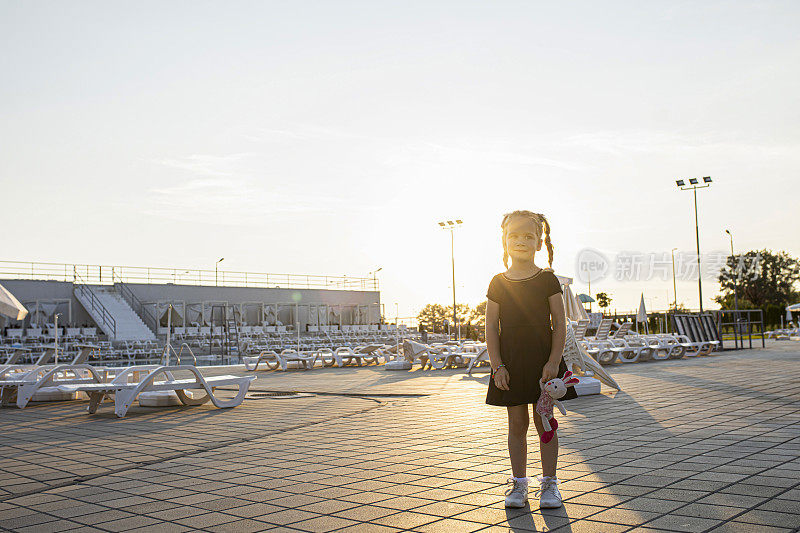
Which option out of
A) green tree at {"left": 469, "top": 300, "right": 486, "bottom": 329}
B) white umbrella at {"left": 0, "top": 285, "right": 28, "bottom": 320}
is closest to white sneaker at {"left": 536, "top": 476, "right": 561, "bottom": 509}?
white umbrella at {"left": 0, "top": 285, "right": 28, "bottom": 320}

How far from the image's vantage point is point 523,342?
9.82 feet

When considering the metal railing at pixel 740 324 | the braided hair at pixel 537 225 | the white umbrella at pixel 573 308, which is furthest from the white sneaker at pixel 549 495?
the metal railing at pixel 740 324

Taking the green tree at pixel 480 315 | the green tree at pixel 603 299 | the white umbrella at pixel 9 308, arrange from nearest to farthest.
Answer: the white umbrella at pixel 9 308
the green tree at pixel 480 315
the green tree at pixel 603 299

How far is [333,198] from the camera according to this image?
27.0m

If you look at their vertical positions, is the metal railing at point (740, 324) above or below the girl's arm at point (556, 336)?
below

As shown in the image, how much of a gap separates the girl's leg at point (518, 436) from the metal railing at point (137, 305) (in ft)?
101

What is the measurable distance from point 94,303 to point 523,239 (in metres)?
30.6

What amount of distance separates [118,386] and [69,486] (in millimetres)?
3651

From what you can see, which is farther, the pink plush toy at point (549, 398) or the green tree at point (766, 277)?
the green tree at point (766, 277)

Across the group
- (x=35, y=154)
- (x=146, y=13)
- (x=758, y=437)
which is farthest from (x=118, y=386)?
(x=35, y=154)

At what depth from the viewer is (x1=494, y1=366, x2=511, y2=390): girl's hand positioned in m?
2.95

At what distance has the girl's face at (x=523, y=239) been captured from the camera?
10.1 ft

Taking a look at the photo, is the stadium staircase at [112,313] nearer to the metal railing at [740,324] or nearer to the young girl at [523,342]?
the metal railing at [740,324]

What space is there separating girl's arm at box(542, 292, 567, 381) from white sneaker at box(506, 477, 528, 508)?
1.66 ft
